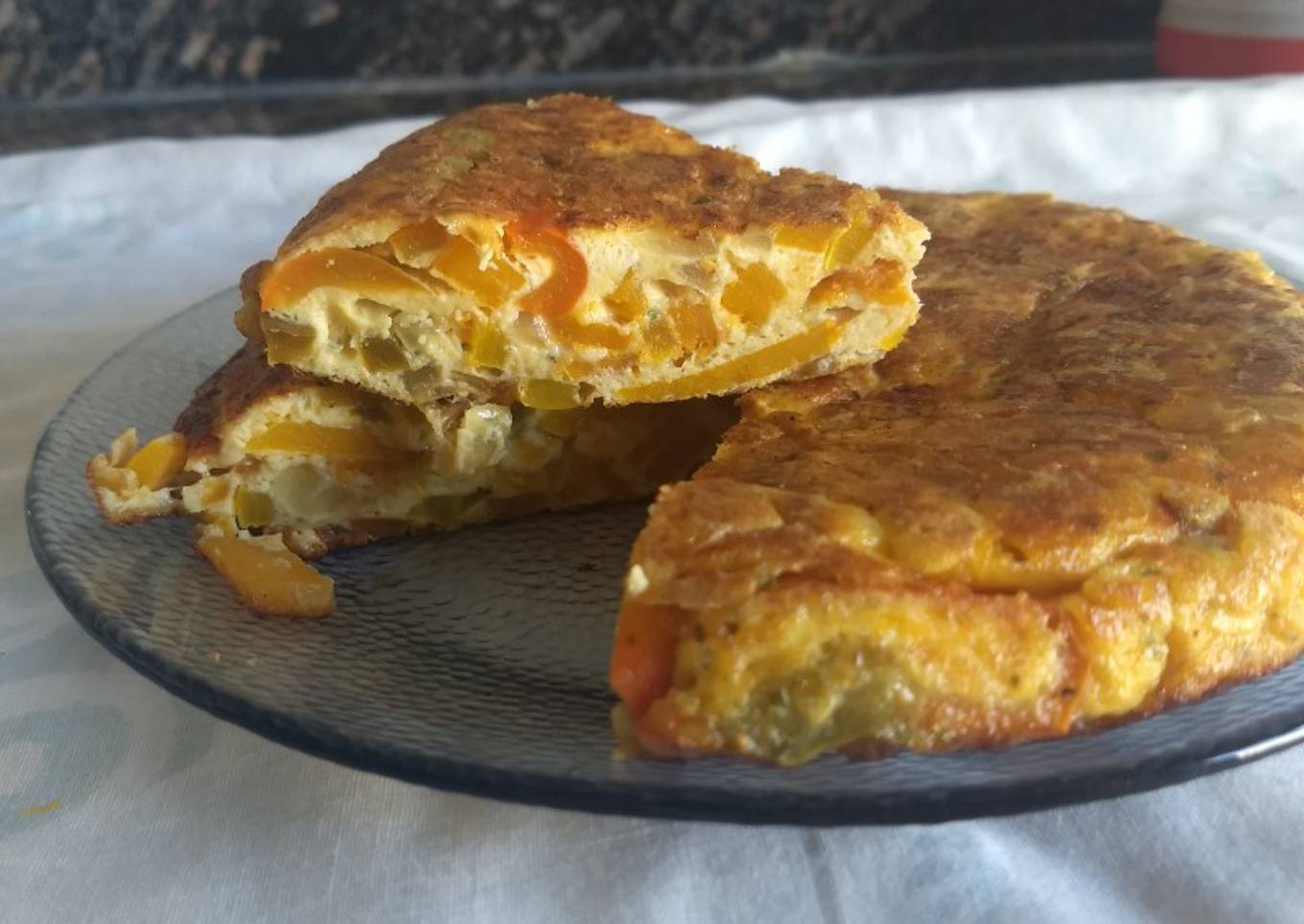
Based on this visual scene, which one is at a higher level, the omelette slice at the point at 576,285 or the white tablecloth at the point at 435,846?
the omelette slice at the point at 576,285

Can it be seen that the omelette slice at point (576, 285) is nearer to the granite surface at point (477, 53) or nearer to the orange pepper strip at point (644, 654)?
the orange pepper strip at point (644, 654)

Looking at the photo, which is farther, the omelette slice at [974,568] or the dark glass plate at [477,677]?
the omelette slice at [974,568]

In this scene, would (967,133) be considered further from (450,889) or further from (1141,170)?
(450,889)

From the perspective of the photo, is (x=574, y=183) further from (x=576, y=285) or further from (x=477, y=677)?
(x=477, y=677)

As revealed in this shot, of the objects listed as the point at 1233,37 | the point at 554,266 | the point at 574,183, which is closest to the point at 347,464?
the point at 554,266

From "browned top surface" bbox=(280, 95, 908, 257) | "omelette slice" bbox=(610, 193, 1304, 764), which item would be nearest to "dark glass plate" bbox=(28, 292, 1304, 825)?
"omelette slice" bbox=(610, 193, 1304, 764)

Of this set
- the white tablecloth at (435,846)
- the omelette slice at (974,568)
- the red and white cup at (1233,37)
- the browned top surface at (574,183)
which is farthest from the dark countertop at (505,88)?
the omelette slice at (974,568)
